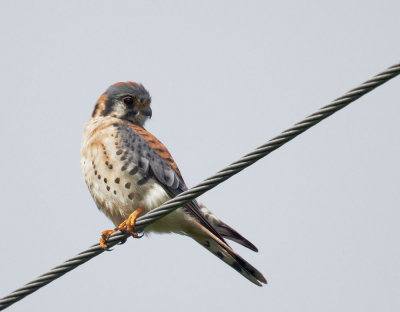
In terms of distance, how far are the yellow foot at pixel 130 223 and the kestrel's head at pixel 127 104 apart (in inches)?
55.5

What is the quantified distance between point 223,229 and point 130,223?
0.87 m

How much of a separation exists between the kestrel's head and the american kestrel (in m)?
0.52

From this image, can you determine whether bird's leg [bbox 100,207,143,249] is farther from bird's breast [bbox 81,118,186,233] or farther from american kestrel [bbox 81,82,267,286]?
bird's breast [bbox 81,118,186,233]

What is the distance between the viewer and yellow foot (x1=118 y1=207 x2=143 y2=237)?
4078 mm

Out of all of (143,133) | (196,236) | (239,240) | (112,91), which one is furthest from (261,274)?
(112,91)

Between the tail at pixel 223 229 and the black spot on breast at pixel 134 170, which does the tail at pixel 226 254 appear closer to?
the tail at pixel 223 229

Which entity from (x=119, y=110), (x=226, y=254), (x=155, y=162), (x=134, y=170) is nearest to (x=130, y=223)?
(x=134, y=170)

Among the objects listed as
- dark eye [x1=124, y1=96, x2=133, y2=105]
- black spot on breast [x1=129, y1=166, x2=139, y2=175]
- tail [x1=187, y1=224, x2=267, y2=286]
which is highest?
dark eye [x1=124, y1=96, x2=133, y2=105]

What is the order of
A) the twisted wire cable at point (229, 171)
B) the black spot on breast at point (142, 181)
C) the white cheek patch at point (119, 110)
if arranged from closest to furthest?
the twisted wire cable at point (229, 171)
the black spot on breast at point (142, 181)
the white cheek patch at point (119, 110)

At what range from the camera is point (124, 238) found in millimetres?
4035

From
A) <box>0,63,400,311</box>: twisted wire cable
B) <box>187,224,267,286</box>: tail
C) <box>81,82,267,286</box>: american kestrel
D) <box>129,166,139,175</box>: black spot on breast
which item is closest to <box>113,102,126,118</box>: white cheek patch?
<box>81,82,267,286</box>: american kestrel

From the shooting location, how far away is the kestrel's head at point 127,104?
18.4ft

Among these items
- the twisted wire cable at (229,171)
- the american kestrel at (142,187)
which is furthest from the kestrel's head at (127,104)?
the twisted wire cable at (229,171)

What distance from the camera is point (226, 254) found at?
15.0 feet
